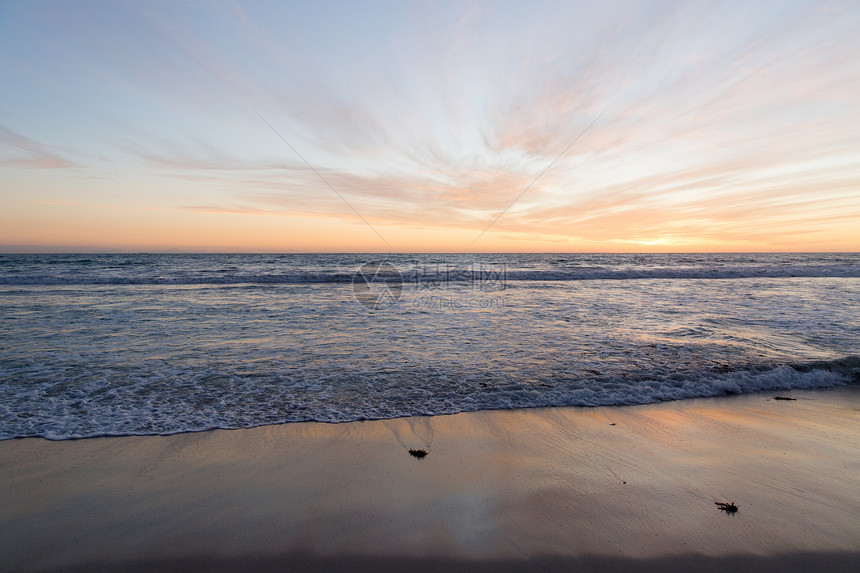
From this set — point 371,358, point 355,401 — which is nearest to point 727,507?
point 355,401

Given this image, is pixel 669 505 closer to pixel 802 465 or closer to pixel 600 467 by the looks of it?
pixel 600 467

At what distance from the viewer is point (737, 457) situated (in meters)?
4.55

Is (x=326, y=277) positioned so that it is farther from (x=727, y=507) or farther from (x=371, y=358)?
(x=727, y=507)

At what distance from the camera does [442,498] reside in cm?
371

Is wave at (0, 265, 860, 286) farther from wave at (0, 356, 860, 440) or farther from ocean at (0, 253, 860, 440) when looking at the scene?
wave at (0, 356, 860, 440)

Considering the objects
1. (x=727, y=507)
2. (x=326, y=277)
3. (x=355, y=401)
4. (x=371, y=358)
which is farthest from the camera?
(x=326, y=277)

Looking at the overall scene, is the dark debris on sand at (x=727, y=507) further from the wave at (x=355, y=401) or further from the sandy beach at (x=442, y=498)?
the wave at (x=355, y=401)

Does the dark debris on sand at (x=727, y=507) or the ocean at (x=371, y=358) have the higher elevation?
the ocean at (x=371, y=358)

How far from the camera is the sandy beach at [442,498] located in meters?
3.07

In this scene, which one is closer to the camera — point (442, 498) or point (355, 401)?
point (442, 498)

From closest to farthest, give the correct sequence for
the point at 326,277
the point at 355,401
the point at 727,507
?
1. the point at 727,507
2. the point at 355,401
3. the point at 326,277

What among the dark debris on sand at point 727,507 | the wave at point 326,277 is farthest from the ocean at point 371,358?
the wave at point 326,277

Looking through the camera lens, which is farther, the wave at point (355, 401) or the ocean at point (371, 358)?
the ocean at point (371, 358)

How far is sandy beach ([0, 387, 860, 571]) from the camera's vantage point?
307 centimetres
